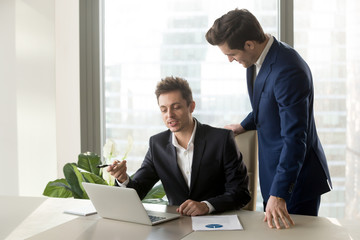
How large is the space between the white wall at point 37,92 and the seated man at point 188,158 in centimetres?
155

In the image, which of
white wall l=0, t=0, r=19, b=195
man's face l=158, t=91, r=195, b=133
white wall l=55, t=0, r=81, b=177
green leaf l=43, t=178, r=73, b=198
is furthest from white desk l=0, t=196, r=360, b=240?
white wall l=0, t=0, r=19, b=195

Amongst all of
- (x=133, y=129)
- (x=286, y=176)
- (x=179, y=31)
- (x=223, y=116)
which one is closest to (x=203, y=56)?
(x=179, y=31)

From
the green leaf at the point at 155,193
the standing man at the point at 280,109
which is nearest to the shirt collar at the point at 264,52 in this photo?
the standing man at the point at 280,109

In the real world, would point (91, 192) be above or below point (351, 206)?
above

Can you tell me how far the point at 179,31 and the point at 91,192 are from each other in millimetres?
2081

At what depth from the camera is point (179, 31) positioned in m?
3.58

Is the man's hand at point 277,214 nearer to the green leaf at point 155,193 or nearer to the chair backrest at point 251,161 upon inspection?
the chair backrest at point 251,161

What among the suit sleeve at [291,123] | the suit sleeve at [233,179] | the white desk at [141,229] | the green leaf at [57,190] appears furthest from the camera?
the green leaf at [57,190]

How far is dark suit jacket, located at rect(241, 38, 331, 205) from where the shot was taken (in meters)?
1.86

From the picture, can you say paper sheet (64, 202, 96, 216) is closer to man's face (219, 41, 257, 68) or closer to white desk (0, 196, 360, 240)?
white desk (0, 196, 360, 240)

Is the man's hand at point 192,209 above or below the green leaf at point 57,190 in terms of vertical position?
above

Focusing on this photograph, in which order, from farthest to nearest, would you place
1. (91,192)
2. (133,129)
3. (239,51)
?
(133,129) → (239,51) → (91,192)

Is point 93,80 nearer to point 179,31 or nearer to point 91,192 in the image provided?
point 179,31

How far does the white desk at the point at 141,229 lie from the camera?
1531 millimetres
